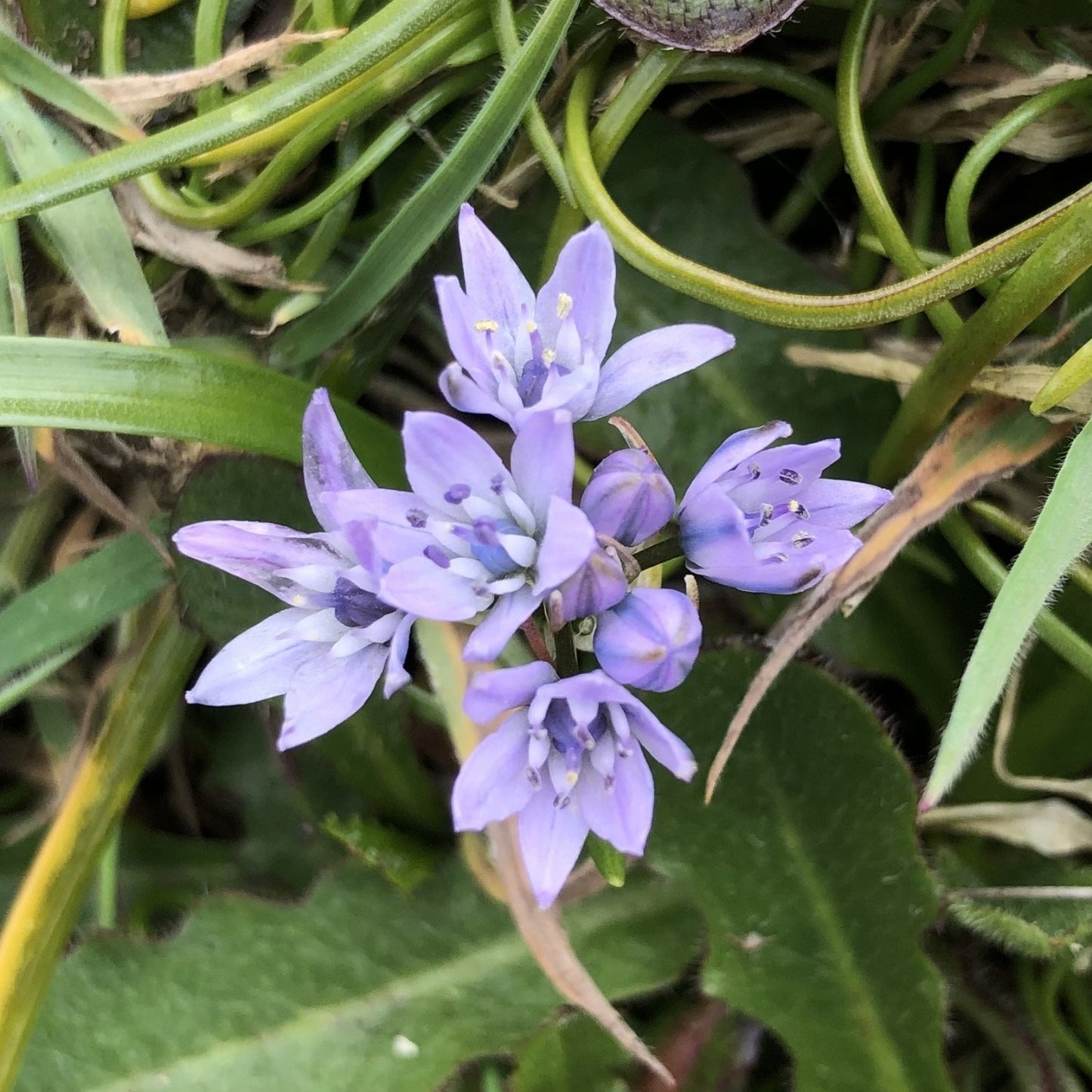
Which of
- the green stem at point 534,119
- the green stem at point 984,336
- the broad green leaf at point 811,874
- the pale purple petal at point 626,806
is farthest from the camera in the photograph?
the broad green leaf at point 811,874

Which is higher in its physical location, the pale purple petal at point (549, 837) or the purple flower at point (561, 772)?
the purple flower at point (561, 772)

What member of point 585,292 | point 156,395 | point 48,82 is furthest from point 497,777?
point 48,82

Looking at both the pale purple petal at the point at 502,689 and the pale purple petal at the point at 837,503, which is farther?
the pale purple petal at the point at 837,503

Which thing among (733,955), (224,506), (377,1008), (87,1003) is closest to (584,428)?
(224,506)

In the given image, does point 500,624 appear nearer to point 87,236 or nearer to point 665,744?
point 665,744

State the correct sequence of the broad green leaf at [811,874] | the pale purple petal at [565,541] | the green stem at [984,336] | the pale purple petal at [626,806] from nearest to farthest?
1. the pale purple petal at [565,541]
2. the pale purple petal at [626,806]
3. the green stem at [984,336]
4. the broad green leaf at [811,874]

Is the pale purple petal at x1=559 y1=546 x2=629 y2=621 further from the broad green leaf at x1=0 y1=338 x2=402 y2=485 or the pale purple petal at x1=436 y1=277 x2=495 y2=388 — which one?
the broad green leaf at x1=0 y1=338 x2=402 y2=485

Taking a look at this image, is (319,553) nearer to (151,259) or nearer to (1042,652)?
(151,259)

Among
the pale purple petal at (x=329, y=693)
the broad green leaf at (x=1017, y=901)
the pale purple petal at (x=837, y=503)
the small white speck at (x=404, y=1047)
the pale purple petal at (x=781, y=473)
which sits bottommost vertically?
the small white speck at (x=404, y=1047)

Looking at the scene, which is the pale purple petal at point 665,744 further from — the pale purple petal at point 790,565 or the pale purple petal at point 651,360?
the pale purple petal at point 651,360

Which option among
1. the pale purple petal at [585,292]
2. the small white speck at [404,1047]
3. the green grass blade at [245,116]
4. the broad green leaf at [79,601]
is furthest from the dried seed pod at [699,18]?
the small white speck at [404,1047]
